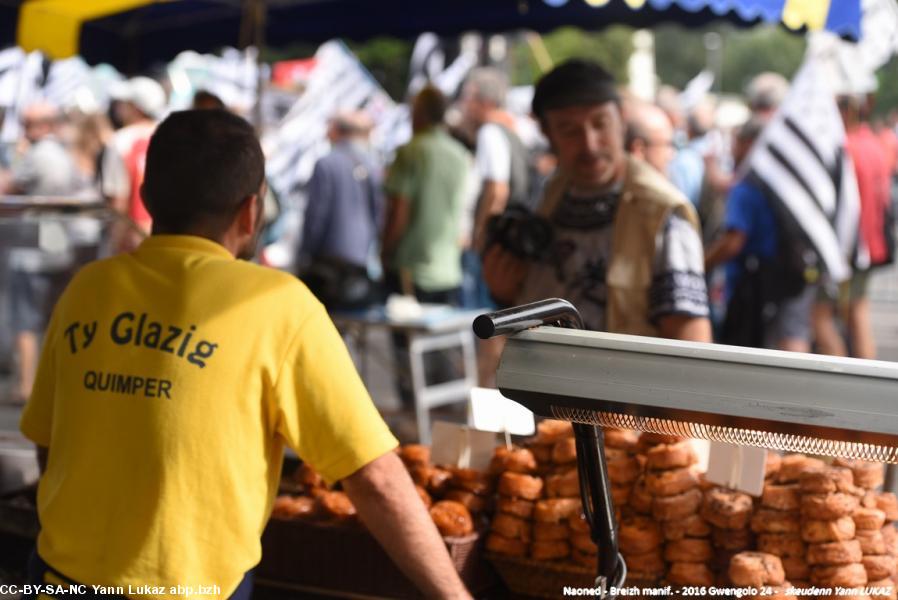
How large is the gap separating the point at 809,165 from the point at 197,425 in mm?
5376

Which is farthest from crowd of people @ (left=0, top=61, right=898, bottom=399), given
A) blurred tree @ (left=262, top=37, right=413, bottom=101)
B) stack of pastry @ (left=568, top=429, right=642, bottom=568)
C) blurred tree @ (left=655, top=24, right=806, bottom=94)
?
blurred tree @ (left=655, top=24, right=806, bottom=94)

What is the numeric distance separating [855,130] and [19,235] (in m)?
5.59

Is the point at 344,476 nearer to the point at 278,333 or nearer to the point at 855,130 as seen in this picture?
the point at 278,333

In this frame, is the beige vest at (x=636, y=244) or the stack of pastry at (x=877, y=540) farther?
the beige vest at (x=636, y=244)

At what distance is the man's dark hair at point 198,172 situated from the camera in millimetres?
2098

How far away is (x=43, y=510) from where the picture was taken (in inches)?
82.0

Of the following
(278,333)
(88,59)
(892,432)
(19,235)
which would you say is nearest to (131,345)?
(278,333)

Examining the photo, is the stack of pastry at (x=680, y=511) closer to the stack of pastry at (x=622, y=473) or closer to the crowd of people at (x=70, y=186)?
the stack of pastry at (x=622, y=473)

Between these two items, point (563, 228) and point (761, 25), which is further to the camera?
point (761, 25)

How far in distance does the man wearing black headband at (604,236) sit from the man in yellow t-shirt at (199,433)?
5.23ft

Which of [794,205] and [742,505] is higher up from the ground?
[794,205]

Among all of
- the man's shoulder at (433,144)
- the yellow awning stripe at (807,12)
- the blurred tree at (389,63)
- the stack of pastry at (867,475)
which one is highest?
the blurred tree at (389,63)

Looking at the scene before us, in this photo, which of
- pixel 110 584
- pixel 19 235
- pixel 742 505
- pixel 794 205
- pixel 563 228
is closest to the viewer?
pixel 110 584

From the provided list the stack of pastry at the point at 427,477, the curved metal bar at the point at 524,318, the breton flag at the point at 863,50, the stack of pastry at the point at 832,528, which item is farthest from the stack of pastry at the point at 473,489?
the breton flag at the point at 863,50
